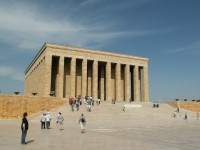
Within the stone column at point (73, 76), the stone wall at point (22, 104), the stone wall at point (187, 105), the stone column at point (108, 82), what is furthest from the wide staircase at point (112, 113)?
the stone column at point (108, 82)

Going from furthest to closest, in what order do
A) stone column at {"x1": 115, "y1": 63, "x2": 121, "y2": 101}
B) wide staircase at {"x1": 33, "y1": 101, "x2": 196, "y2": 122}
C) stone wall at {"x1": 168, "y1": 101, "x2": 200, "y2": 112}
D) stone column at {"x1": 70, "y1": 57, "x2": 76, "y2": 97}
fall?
stone column at {"x1": 115, "y1": 63, "x2": 121, "y2": 101} < stone column at {"x1": 70, "y1": 57, "x2": 76, "y2": 97} < stone wall at {"x1": 168, "y1": 101, "x2": 200, "y2": 112} < wide staircase at {"x1": 33, "y1": 101, "x2": 196, "y2": 122}

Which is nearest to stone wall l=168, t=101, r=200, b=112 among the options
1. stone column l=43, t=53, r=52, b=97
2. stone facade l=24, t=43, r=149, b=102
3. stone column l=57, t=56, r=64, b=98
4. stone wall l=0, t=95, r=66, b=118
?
stone facade l=24, t=43, r=149, b=102

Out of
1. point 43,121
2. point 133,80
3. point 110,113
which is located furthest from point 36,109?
point 133,80

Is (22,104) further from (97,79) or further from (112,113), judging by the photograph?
(97,79)

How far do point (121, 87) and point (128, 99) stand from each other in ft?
15.6

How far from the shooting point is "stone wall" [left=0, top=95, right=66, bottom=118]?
33.0 m

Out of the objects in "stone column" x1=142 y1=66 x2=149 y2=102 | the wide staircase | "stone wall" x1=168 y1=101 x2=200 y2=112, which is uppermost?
"stone column" x1=142 y1=66 x2=149 y2=102

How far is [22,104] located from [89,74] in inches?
925

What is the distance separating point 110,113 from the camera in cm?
3347

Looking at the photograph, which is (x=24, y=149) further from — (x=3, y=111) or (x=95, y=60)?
(x=95, y=60)

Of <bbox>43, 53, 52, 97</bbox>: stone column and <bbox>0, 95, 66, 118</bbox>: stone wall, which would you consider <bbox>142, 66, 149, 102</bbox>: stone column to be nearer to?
<bbox>43, 53, 52, 97</bbox>: stone column

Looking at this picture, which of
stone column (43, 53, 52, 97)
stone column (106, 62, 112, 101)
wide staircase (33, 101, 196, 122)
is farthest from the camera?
stone column (106, 62, 112, 101)

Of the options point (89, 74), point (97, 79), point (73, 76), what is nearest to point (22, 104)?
point (73, 76)

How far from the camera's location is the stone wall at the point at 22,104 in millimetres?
32969
